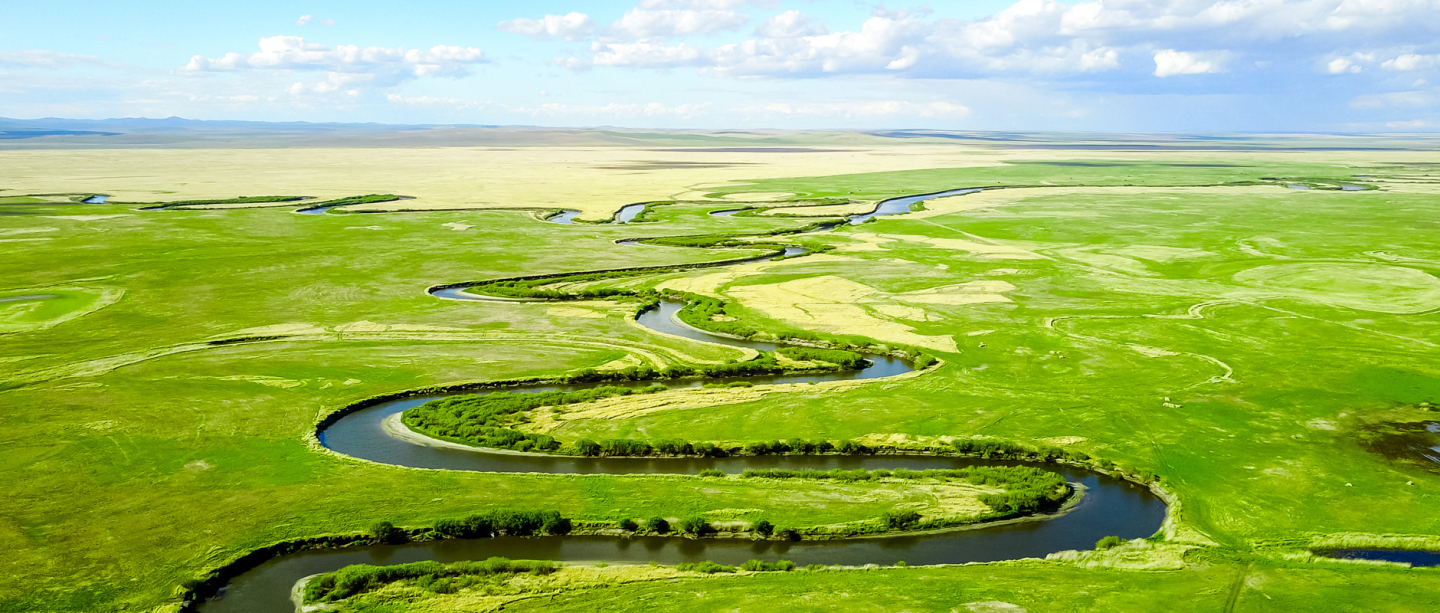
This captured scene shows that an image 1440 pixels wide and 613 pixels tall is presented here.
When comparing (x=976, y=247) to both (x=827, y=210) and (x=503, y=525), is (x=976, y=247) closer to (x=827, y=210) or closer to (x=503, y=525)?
(x=827, y=210)

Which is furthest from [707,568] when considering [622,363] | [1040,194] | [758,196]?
[1040,194]

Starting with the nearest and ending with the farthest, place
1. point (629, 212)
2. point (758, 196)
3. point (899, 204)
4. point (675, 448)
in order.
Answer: point (675, 448) → point (629, 212) → point (899, 204) → point (758, 196)

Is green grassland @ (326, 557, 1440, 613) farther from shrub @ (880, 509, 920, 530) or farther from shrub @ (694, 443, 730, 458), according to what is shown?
shrub @ (694, 443, 730, 458)

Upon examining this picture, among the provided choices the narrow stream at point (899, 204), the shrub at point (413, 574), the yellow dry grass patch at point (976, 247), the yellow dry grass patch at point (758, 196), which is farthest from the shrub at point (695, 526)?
the yellow dry grass patch at point (758, 196)

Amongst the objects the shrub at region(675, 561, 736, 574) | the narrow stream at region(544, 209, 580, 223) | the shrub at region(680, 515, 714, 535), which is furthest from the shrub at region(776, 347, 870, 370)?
the narrow stream at region(544, 209, 580, 223)

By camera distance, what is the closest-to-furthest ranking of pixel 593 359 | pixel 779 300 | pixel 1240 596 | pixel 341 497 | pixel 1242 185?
1. pixel 1240 596
2. pixel 341 497
3. pixel 593 359
4. pixel 779 300
5. pixel 1242 185

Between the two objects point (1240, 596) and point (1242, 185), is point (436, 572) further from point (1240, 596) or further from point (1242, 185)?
point (1242, 185)

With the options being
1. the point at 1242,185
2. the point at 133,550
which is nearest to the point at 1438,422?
the point at 133,550

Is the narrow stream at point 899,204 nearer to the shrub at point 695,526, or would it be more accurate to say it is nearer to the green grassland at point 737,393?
the green grassland at point 737,393
